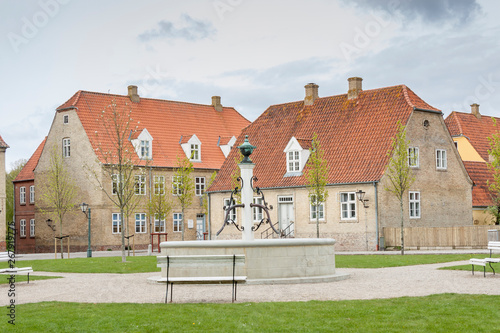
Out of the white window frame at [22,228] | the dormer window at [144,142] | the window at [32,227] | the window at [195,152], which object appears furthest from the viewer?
the window at [195,152]

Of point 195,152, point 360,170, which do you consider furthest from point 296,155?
point 195,152

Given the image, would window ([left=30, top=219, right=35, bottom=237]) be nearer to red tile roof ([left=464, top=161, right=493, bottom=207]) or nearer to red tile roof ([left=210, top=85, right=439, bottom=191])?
red tile roof ([left=210, top=85, right=439, bottom=191])

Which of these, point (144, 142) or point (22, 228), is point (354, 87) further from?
point (22, 228)

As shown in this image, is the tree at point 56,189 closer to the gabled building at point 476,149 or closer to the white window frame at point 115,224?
the white window frame at point 115,224

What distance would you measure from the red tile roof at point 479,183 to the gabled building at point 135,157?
1847 cm

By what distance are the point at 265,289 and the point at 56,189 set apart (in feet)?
96.0

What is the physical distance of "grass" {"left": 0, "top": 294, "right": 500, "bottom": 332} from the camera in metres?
11.6

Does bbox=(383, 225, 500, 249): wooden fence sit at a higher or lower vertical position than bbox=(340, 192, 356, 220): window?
lower

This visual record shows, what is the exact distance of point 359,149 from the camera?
41.8m

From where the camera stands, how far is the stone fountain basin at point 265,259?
18812 mm

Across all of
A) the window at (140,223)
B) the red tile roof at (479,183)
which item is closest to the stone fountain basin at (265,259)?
the red tile roof at (479,183)

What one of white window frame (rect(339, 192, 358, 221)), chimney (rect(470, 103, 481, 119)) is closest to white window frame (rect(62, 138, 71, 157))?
white window frame (rect(339, 192, 358, 221))

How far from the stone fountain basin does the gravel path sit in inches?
18.2

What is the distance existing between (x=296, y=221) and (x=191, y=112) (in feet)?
65.9
